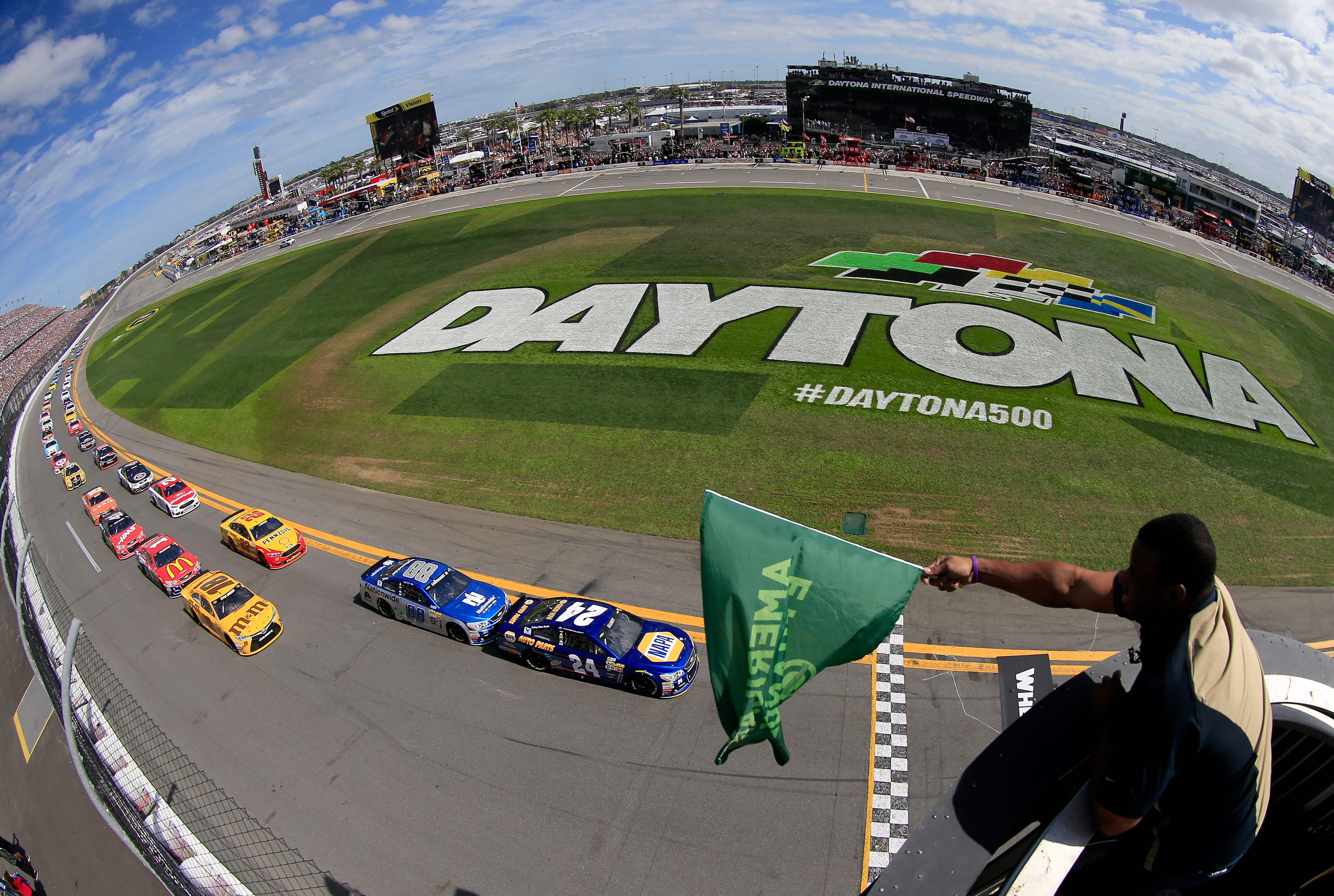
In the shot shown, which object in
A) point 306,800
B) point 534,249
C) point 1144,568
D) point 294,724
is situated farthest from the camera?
point 534,249

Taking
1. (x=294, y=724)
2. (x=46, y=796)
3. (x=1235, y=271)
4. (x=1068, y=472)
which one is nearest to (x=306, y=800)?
(x=294, y=724)

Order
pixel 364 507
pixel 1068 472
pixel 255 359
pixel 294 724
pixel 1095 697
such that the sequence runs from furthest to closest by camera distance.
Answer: pixel 255 359 → pixel 364 507 → pixel 1068 472 → pixel 294 724 → pixel 1095 697

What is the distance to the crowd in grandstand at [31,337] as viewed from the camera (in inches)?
2800

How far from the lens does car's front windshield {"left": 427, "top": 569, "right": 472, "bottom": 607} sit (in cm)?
1800

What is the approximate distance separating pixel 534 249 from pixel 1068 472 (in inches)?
1616

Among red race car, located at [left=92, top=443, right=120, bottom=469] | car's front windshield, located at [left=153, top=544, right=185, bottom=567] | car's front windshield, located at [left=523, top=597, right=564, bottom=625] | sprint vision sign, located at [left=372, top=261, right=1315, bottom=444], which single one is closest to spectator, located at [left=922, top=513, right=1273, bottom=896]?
car's front windshield, located at [left=523, top=597, right=564, bottom=625]

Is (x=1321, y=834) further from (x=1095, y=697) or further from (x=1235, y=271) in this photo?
(x=1235, y=271)

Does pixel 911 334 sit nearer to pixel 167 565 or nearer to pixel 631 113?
pixel 167 565

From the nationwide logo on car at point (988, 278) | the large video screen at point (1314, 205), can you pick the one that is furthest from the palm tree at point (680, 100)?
the large video screen at point (1314, 205)

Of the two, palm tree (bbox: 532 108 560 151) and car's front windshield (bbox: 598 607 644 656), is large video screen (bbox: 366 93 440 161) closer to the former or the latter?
palm tree (bbox: 532 108 560 151)

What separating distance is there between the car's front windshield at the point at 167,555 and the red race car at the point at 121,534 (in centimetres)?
368

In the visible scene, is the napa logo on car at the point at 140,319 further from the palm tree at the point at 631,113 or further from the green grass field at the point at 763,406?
the palm tree at the point at 631,113

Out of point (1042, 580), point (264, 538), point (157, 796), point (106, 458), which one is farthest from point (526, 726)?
point (106, 458)

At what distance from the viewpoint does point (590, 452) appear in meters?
26.7
